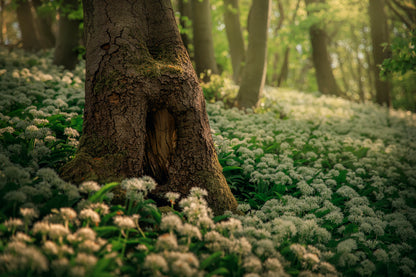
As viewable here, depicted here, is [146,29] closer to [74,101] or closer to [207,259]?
[207,259]

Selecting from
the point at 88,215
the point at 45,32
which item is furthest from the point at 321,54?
the point at 45,32

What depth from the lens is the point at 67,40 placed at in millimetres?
9516

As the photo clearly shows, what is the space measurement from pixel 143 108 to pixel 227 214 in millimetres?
1588

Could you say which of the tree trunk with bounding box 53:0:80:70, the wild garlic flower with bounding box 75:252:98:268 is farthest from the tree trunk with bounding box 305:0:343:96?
the wild garlic flower with bounding box 75:252:98:268

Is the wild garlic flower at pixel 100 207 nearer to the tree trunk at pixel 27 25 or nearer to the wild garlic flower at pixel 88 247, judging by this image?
the wild garlic flower at pixel 88 247

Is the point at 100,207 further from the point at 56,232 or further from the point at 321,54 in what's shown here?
the point at 321,54

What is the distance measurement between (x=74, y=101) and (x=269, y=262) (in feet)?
18.3

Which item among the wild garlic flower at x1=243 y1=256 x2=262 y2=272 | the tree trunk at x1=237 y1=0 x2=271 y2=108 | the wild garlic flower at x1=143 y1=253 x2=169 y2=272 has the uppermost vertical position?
the tree trunk at x1=237 y1=0 x2=271 y2=108

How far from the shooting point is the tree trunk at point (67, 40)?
9.43m

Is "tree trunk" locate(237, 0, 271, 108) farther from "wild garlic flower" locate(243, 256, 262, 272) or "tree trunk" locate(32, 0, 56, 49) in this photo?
"tree trunk" locate(32, 0, 56, 49)

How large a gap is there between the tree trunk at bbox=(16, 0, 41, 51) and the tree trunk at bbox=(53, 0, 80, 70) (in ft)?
13.9

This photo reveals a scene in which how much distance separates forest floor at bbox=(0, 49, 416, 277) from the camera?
2018 mm

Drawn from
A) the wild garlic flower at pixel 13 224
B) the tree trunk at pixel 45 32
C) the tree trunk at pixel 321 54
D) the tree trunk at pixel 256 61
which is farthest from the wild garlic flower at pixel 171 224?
the tree trunk at pixel 45 32

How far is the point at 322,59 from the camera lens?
13.1 meters
